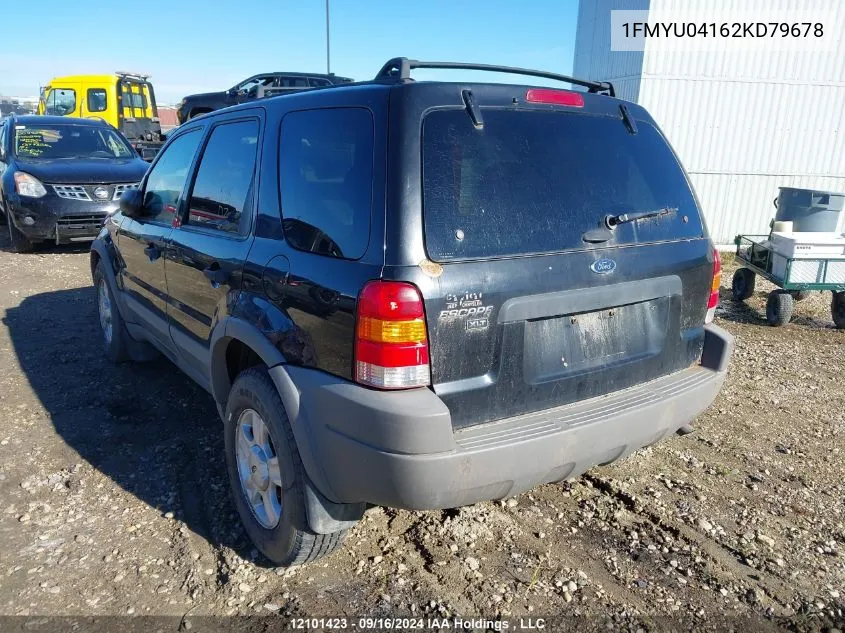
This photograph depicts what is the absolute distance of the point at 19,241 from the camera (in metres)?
9.10

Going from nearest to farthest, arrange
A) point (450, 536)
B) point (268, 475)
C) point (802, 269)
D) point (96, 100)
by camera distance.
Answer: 1. point (268, 475)
2. point (450, 536)
3. point (802, 269)
4. point (96, 100)

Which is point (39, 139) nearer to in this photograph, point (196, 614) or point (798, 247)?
point (196, 614)

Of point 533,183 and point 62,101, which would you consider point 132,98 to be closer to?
point 62,101

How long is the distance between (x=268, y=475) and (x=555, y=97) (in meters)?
1.96

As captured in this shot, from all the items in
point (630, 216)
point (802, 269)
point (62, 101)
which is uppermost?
point (62, 101)

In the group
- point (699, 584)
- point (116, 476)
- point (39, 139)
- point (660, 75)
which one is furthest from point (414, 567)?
point (660, 75)

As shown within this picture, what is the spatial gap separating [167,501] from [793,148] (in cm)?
1185

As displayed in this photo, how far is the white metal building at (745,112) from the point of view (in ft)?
35.2

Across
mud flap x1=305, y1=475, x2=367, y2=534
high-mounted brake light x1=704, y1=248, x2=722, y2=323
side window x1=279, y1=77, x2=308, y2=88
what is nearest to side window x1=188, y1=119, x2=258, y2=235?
mud flap x1=305, y1=475, x2=367, y2=534

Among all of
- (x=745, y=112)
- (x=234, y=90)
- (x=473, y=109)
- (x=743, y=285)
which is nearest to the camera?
(x=473, y=109)

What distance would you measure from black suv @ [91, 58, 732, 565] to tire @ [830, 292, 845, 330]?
4506mm

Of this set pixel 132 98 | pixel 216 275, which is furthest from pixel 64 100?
pixel 216 275

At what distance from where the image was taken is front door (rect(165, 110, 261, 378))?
289 cm

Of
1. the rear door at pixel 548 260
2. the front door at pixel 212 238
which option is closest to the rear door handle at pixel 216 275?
the front door at pixel 212 238
